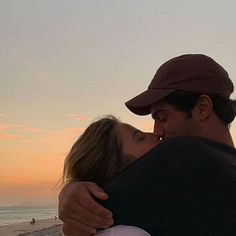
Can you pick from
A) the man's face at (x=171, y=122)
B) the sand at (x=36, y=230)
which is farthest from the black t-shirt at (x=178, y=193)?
the sand at (x=36, y=230)

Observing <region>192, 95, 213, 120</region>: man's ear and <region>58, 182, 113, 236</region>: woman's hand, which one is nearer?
<region>58, 182, 113, 236</region>: woman's hand

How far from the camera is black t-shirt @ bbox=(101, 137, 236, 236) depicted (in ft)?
5.80

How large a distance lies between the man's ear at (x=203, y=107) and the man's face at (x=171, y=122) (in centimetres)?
3

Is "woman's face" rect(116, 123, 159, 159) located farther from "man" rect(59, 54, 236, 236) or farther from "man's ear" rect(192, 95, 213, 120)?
"man" rect(59, 54, 236, 236)

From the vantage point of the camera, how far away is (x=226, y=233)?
1756 millimetres

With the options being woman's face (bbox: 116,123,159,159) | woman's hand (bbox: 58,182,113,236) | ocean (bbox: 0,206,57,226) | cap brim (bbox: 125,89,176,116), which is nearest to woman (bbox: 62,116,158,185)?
woman's face (bbox: 116,123,159,159)

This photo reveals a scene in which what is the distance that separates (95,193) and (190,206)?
33 cm

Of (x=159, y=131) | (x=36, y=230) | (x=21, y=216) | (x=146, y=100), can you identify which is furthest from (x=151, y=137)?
(x=21, y=216)

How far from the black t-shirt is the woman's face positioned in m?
0.54

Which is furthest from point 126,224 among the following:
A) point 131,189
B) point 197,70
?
point 197,70

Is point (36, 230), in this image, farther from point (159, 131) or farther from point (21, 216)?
point (21, 216)

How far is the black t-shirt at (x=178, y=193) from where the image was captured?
1767mm

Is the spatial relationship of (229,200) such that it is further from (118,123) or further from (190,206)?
(118,123)

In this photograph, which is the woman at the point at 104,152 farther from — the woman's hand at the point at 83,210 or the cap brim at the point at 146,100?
the woman's hand at the point at 83,210
